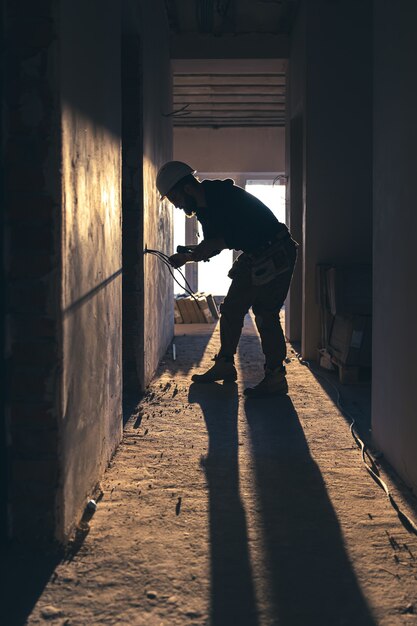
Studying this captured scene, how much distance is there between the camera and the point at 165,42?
264 inches

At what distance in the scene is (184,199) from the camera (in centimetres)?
437

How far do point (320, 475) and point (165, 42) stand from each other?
203 inches

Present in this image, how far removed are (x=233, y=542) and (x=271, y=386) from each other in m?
2.29

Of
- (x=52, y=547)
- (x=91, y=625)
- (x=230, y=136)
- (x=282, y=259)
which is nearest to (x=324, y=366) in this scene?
(x=282, y=259)

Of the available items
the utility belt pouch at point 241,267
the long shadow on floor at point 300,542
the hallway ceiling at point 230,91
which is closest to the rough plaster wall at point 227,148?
the hallway ceiling at point 230,91

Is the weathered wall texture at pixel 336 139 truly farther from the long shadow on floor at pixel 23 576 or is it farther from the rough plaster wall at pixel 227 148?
the rough plaster wall at pixel 227 148

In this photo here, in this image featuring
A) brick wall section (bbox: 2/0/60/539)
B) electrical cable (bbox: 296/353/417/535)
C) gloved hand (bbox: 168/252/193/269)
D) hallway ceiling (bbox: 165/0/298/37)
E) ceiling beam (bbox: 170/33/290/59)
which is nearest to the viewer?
brick wall section (bbox: 2/0/60/539)

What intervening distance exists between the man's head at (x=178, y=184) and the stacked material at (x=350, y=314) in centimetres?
131

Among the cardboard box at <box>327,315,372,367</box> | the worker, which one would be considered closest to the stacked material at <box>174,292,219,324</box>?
the cardboard box at <box>327,315,372,367</box>

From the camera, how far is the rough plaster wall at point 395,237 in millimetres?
2660

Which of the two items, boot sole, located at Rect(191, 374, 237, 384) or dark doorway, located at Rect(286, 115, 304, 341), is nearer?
boot sole, located at Rect(191, 374, 237, 384)

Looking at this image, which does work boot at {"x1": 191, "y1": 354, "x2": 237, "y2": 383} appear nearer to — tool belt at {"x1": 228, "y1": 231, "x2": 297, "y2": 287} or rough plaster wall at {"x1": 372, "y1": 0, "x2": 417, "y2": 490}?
tool belt at {"x1": 228, "y1": 231, "x2": 297, "y2": 287}

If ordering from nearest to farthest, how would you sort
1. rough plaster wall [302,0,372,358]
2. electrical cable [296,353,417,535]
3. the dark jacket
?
electrical cable [296,353,417,535] < the dark jacket < rough plaster wall [302,0,372,358]

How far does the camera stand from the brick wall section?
206 centimetres
